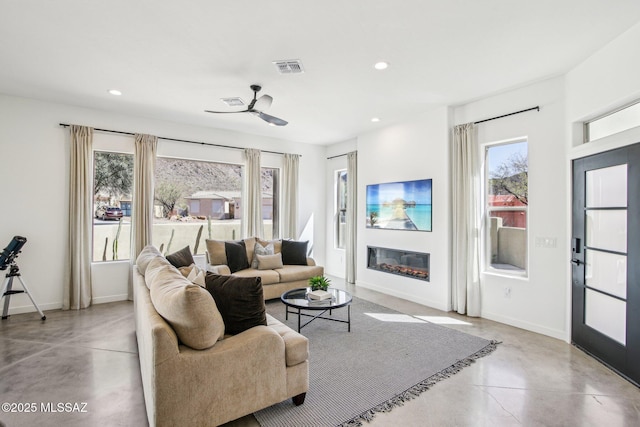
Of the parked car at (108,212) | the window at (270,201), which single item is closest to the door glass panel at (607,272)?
the window at (270,201)

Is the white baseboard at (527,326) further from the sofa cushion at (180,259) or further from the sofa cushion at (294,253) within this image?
the sofa cushion at (180,259)

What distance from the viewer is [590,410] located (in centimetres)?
226

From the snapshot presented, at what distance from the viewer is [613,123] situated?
3010 millimetres

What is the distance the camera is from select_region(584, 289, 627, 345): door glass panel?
278 centimetres

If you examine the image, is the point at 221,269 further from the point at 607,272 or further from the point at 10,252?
the point at 607,272

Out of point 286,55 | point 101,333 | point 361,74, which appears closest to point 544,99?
point 361,74

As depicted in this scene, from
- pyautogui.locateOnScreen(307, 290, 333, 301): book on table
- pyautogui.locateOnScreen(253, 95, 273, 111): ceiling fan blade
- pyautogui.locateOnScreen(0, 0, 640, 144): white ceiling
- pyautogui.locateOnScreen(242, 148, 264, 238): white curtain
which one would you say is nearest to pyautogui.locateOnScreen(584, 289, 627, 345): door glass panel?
pyautogui.locateOnScreen(0, 0, 640, 144): white ceiling

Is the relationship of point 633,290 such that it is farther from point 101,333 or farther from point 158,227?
point 158,227

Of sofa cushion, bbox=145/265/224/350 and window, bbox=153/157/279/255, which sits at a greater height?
window, bbox=153/157/279/255

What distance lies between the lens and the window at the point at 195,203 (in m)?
5.54

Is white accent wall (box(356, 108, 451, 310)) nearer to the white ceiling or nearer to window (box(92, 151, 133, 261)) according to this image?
the white ceiling

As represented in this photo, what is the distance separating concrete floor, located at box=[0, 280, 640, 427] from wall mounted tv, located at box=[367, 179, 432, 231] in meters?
1.92

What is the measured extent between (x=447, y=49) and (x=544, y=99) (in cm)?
Answer: 164

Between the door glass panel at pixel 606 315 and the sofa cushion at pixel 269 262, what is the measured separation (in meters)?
4.03
